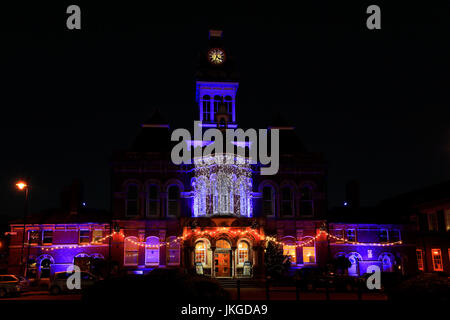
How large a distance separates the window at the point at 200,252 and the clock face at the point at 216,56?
19.1 m

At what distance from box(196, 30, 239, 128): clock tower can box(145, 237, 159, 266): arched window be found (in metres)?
12.8

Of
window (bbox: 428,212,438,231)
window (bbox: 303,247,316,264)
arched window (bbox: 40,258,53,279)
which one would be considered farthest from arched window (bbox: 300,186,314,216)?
arched window (bbox: 40,258,53,279)

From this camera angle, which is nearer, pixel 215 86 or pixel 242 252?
pixel 242 252

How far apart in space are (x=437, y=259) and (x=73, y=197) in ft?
113

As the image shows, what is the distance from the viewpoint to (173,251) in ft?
132

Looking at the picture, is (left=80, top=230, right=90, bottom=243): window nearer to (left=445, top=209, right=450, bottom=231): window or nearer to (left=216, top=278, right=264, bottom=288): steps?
(left=216, top=278, right=264, bottom=288): steps

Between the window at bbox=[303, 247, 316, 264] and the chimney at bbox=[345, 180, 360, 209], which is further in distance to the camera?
the chimney at bbox=[345, 180, 360, 209]

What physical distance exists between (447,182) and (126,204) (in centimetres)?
3312

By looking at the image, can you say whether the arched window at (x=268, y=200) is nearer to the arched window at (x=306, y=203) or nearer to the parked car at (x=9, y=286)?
the arched window at (x=306, y=203)

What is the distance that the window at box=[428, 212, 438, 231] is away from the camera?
148 feet

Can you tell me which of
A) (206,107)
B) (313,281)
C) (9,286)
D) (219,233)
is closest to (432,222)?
(313,281)

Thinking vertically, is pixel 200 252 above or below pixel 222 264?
above

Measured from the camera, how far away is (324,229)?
135 feet

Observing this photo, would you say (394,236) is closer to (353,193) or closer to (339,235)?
(339,235)
